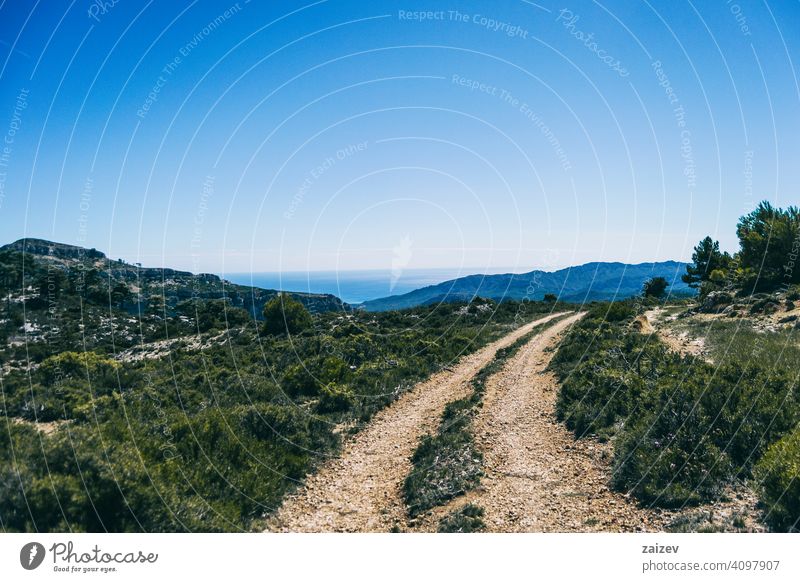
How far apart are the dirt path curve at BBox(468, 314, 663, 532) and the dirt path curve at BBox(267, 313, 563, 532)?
2.08 meters

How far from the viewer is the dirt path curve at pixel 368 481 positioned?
26.7 feet

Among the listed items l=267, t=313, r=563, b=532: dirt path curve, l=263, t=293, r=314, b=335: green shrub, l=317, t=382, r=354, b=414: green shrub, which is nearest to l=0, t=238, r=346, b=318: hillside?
l=263, t=293, r=314, b=335: green shrub

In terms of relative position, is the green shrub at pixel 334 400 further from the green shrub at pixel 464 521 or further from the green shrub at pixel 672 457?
the green shrub at pixel 672 457

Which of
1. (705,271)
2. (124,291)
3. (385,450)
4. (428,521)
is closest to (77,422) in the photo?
(385,450)

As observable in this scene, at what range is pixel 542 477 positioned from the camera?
9.26m

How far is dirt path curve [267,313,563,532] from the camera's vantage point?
320 inches
